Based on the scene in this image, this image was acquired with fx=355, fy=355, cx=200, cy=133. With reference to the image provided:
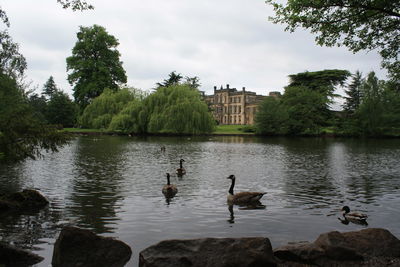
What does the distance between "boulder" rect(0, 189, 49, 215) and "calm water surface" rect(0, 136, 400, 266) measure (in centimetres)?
44

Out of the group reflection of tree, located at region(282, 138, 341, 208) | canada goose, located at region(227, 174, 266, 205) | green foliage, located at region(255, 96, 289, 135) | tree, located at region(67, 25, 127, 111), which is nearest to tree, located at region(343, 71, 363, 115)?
green foliage, located at region(255, 96, 289, 135)

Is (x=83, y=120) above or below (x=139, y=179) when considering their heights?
above

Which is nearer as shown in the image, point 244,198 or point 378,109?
point 244,198

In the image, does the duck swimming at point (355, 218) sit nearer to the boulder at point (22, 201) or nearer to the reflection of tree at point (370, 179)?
the reflection of tree at point (370, 179)

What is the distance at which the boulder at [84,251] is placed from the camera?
21.1 feet

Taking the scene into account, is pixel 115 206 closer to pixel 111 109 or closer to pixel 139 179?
pixel 139 179

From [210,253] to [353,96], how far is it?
262 ft

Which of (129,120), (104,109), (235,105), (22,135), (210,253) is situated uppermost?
(235,105)

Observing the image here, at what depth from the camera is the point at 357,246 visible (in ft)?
22.1

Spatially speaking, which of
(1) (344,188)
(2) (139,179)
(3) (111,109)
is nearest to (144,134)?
(3) (111,109)

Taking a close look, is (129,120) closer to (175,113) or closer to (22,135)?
(175,113)

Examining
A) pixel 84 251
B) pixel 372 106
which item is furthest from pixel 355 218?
pixel 372 106

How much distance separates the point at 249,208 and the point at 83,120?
53608mm

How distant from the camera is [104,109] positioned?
58594 millimetres
